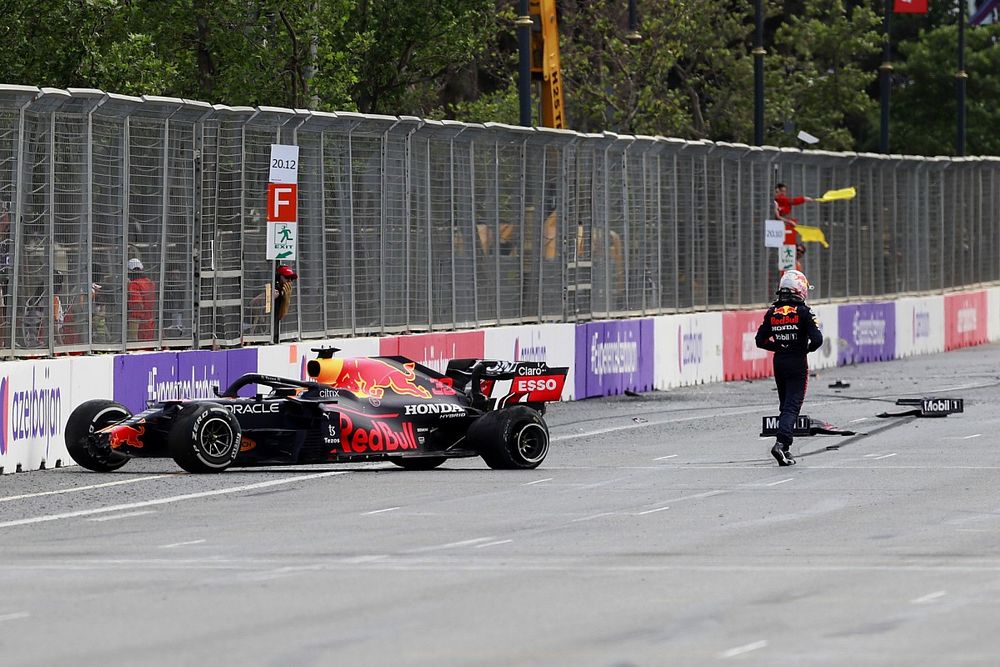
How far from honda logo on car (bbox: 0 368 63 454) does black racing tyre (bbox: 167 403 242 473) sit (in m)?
1.81

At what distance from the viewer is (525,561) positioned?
12.4 meters

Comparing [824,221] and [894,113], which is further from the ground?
[894,113]

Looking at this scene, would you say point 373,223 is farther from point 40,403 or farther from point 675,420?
point 40,403

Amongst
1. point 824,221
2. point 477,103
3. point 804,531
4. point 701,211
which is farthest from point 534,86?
point 804,531

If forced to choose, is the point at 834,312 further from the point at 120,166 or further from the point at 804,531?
the point at 804,531

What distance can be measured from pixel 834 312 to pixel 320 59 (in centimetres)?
961

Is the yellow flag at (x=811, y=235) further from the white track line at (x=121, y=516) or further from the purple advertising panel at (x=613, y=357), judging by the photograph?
the white track line at (x=121, y=516)

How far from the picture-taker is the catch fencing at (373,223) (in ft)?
68.6

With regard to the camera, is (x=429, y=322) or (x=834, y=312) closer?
(x=429, y=322)

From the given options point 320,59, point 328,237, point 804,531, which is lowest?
point 804,531

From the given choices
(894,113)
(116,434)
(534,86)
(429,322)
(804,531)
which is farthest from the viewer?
(894,113)

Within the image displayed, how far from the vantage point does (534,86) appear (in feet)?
193

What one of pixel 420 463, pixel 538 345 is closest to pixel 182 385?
pixel 420 463

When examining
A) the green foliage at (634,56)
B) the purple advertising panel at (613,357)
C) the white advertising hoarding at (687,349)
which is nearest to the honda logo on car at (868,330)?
the white advertising hoarding at (687,349)
